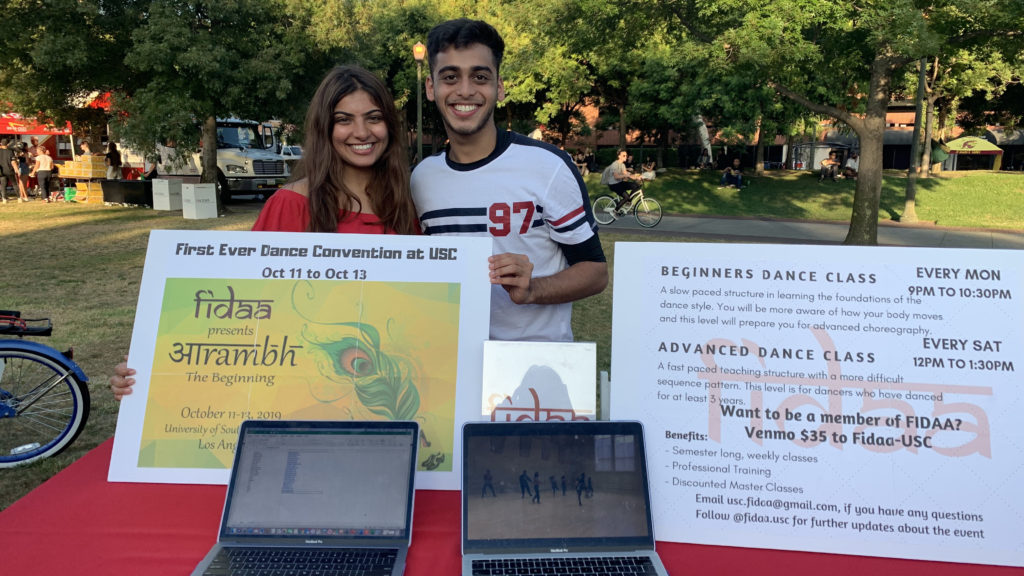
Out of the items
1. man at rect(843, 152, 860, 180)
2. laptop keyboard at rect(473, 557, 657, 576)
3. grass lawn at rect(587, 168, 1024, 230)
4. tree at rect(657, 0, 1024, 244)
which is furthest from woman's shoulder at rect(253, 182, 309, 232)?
man at rect(843, 152, 860, 180)

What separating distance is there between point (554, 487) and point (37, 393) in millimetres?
4229

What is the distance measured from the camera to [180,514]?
5.27 feet

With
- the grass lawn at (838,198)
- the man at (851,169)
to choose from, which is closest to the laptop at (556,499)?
the grass lawn at (838,198)

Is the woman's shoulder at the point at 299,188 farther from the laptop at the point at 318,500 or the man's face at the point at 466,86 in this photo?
the laptop at the point at 318,500

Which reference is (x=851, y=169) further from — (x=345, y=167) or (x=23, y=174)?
(x=23, y=174)

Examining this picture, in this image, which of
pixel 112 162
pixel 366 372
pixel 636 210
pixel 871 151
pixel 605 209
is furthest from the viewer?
pixel 112 162

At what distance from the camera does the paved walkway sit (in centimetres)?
1353

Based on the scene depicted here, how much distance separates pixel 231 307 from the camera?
1.80m

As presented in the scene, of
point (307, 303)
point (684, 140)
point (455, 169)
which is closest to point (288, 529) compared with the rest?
point (307, 303)

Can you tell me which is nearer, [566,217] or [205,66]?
[566,217]

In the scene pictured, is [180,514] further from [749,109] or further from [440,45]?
[749,109]

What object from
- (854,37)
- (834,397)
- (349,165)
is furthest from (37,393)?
(854,37)

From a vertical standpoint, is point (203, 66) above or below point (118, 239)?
above

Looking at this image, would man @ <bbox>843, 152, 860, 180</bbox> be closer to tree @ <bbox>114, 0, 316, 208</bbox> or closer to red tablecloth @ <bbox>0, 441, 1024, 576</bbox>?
tree @ <bbox>114, 0, 316, 208</bbox>
